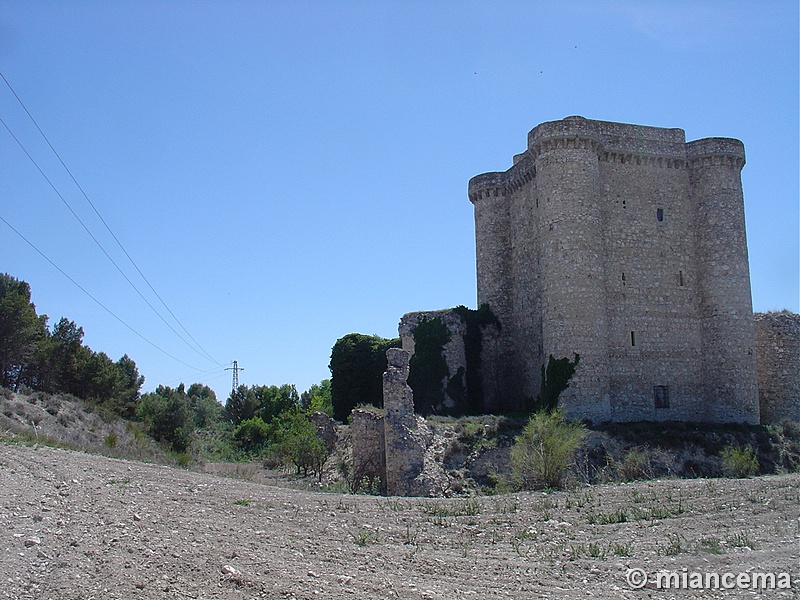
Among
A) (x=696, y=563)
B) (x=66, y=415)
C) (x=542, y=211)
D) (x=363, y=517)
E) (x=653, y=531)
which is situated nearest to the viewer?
(x=696, y=563)

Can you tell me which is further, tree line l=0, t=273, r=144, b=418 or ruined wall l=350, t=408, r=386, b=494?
tree line l=0, t=273, r=144, b=418

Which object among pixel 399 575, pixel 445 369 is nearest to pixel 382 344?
pixel 445 369

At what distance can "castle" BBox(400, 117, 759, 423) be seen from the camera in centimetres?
2802

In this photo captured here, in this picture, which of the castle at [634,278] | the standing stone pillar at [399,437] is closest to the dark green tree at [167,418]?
the castle at [634,278]

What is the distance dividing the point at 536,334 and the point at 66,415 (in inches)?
852

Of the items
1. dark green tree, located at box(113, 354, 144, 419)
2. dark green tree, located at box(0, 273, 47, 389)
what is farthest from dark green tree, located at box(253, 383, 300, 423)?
dark green tree, located at box(0, 273, 47, 389)

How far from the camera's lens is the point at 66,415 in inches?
1268

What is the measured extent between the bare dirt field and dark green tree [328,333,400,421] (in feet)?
70.0

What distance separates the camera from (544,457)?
16.7 m

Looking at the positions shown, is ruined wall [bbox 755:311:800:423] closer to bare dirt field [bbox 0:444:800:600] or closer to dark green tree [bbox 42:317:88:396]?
bare dirt field [bbox 0:444:800:600]

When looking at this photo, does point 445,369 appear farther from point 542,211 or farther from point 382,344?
point 542,211

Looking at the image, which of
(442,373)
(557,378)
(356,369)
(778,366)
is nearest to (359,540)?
(557,378)

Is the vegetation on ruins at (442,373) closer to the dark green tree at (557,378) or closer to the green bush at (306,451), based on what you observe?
the dark green tree at (557,378)

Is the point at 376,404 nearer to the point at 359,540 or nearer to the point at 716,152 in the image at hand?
the point at 716,152
